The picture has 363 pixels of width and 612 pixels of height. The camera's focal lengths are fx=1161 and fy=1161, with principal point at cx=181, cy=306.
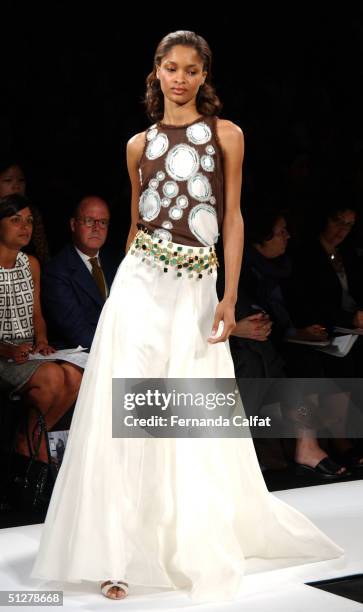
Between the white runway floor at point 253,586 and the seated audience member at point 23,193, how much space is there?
1.40 meters

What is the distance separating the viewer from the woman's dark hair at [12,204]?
4645mm

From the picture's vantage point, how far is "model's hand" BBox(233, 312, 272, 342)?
495 cm

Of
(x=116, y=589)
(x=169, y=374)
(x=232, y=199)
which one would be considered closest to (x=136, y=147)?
(x=232, y=199)

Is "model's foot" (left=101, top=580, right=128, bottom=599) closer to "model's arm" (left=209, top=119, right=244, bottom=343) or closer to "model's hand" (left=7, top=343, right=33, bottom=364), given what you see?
"model's arm" (left=209, top=119, right=244, bottom=343)

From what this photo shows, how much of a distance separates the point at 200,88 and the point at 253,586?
1410 mm

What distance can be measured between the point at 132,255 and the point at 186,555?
0.84 meters

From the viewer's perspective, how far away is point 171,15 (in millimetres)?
5262

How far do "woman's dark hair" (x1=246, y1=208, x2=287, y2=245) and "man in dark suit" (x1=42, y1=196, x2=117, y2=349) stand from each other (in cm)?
68

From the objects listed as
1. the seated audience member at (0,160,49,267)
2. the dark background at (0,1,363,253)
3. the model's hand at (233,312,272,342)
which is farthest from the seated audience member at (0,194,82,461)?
the model's hand at (233,312,272,342)

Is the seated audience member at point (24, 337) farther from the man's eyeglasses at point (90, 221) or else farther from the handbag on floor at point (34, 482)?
the man's eyeglasses at point (90, 221)

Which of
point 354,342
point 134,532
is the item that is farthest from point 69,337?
point 134,532

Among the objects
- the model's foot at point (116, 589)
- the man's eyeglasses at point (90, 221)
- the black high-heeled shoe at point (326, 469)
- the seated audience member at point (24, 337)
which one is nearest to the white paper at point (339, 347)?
the black high-heeled shoe at point (326, 469)

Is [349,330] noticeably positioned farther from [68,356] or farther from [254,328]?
[68,356]

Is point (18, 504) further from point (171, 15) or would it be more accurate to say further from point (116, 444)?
point (171, 15)
